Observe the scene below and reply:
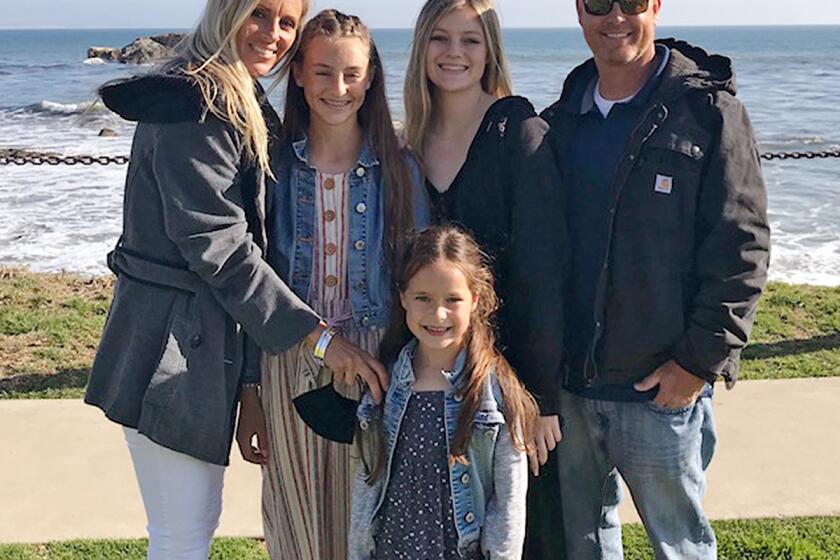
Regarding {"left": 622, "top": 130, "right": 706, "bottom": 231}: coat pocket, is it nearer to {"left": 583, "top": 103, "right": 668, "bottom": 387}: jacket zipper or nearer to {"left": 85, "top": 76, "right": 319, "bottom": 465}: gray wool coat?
{"left": 583, "top": 103, "right": 668, "bottom": 387}: jacket zipper

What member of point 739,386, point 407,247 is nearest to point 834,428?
point 739,386

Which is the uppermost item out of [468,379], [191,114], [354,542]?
[191,114]

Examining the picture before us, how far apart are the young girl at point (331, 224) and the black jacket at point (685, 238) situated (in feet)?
1.66

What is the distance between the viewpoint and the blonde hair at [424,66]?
2.81 metres

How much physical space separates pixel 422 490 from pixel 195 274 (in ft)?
2.66

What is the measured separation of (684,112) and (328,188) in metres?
0.96

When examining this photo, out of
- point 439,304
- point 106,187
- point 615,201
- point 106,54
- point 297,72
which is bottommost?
point 106,54

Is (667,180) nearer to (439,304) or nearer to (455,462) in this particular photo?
(439,304)

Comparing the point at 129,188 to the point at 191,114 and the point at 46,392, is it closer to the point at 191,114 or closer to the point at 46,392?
the point at 191,114

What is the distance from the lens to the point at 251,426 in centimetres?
283

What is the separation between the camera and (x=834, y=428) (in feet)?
15.0

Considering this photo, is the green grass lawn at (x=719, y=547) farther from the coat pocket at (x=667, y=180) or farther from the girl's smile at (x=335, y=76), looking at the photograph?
the girl's smile at (x=335, y=76)

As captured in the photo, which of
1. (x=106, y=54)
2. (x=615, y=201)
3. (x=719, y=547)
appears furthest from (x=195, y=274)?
→ (x=106, y=54)

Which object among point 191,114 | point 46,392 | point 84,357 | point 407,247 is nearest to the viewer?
point 191,114
